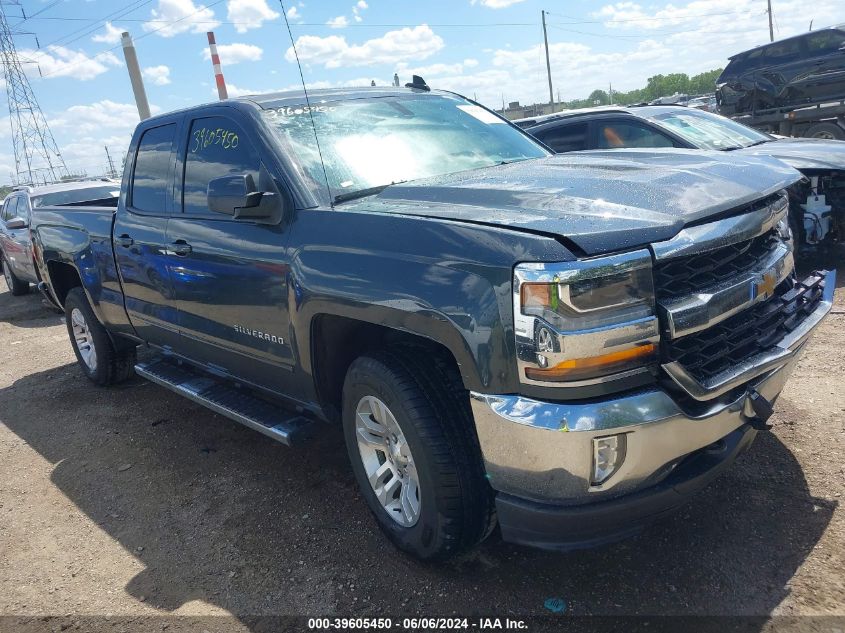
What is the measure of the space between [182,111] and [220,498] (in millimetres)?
2331

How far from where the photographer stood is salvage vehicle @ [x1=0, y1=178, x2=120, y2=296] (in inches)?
414

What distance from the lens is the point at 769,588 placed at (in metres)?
2.54

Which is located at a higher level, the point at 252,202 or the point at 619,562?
the point at 252,202

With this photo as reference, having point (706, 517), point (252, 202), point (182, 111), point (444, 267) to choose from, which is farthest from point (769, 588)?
point (182, 111)

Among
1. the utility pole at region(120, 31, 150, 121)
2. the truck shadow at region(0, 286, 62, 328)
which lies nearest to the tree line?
the utility pole at region(120, 31, 150, 121)

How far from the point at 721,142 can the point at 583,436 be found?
6.04 metres

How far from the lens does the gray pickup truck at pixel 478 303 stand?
2.20 m

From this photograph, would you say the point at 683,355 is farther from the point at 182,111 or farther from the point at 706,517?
the point at 182,111

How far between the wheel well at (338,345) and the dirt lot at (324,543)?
0.69m

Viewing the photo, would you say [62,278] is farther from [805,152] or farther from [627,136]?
[805,152]

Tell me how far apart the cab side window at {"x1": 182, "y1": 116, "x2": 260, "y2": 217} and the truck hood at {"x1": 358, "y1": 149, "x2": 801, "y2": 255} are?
0.85 metres

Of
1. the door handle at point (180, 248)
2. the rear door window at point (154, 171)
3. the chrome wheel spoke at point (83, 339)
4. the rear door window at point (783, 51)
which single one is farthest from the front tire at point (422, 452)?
the rear door window at point (783, 51)

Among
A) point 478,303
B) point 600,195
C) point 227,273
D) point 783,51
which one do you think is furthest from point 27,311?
point 783,51

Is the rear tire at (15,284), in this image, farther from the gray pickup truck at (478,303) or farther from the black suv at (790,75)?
the black suv at (790,75)
